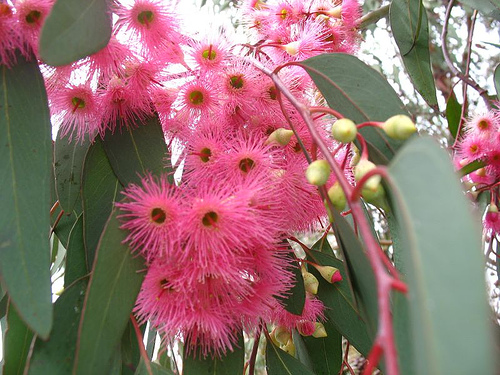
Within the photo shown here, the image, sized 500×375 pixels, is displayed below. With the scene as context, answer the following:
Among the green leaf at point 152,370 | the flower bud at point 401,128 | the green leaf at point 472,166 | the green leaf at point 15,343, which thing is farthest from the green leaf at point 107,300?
the green leaf at point 472,166

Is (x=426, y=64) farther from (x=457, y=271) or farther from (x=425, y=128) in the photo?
(x=425, y=128)

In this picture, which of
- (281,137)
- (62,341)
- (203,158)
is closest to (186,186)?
(203,158)

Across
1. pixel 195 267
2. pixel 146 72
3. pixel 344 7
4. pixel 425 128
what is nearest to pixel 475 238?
pixel 195 267

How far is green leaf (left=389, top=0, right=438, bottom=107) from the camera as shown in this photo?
1334mm

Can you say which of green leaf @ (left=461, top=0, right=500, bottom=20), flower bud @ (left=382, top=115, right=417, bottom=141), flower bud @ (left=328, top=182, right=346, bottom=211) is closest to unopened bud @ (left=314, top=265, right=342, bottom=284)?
flower bud @ (left=328, top=182, right=346, bottom=211)

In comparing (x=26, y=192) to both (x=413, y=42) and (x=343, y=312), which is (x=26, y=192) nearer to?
(x=343, y=312)

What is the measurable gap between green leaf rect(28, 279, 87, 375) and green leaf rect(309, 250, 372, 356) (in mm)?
477

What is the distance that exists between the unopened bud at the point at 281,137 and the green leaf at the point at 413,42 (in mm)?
628

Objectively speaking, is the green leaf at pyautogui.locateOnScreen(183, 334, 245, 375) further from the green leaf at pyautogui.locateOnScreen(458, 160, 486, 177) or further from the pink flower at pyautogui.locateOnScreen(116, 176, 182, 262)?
the green leaf at pyautogui.locateOnScreen(458, 160, 486, 177)

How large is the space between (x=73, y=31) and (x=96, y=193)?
1.03ft

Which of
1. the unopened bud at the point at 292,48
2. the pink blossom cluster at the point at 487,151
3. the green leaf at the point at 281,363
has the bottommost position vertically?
the green leaf at the point at 281,363

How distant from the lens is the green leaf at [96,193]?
0.86 metres

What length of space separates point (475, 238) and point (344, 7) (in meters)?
0.90

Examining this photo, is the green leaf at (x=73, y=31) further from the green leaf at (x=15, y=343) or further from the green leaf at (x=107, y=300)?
the green leaf at (x=15, y=343)
